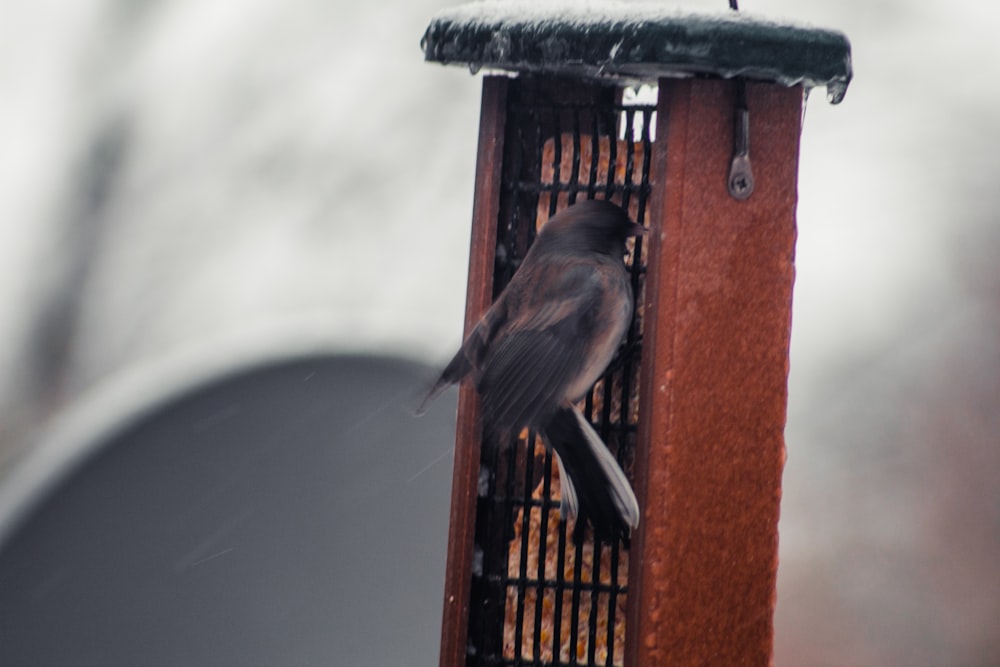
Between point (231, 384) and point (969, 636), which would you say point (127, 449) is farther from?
point (969, 636)

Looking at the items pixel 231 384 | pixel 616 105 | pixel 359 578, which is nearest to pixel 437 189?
pixel 231 384

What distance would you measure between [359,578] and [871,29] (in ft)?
12.6

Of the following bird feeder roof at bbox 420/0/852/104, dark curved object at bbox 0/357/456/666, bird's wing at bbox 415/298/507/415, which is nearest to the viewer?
bird feeder roof at bbox 420/0/852/104

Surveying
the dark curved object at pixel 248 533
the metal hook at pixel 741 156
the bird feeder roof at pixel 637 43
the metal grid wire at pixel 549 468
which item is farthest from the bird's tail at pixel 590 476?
the dark curved object at pixel 248 533

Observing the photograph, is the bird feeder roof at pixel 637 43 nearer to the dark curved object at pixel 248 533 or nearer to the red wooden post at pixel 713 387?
the red wooden post at pixel 713 387

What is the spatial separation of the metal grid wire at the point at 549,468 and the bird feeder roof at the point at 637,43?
0.26 meters

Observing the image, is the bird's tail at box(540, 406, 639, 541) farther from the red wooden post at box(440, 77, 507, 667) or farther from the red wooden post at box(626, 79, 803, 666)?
the red wooden post at box(440, 77, 507, 667)

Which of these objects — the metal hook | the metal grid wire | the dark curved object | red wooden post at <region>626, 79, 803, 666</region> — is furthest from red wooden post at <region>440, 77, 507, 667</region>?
the dark curved object

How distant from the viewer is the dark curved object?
319 cm

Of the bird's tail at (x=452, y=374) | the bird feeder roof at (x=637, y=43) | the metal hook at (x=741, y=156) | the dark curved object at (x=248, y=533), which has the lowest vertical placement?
the dark curved object at (x=248, y=533)

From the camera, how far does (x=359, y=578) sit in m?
3.26

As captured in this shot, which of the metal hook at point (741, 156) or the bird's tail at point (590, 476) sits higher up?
the metal hook at point (741, 156)

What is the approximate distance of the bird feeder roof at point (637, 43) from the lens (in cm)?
161

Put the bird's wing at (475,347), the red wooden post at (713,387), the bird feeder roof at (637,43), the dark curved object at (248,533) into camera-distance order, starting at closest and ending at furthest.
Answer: the bird feeder roof at (637,43), the red wooden post at (713,387), the bird's wing at (475,347), the dark curved object at (248,533)
